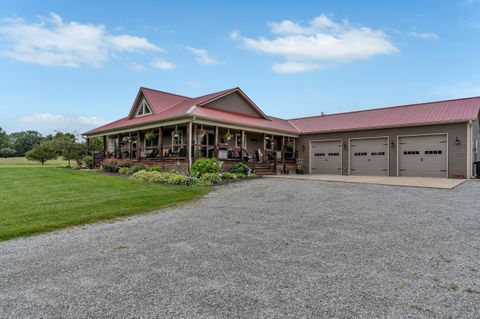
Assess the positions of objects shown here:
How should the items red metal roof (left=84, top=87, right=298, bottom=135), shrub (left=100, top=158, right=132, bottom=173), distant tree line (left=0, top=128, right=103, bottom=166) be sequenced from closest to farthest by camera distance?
red metal roof (left=84, top=87, right=298, bottom=135) → shrub (left=100, top=158, right=132, bottom=173) → distant tree line (left=0, top=128, right=103, bottom=166)

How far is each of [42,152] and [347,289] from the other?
1486 inches

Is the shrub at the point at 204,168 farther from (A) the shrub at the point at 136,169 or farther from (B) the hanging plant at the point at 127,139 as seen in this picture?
(B) the hanging plant at the point at 127,139

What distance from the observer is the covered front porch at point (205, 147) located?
15656mm

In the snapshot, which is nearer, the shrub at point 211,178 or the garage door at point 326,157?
the shrub at point 211,178

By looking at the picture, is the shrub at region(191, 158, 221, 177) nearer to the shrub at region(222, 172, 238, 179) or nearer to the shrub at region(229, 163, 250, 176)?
the shrub at region(222, 172, 238, 179)

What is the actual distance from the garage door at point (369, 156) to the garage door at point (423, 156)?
0.86 metres

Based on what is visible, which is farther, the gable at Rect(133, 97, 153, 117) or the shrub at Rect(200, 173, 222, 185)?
the gable at Rect(133, 97, 153, 117)

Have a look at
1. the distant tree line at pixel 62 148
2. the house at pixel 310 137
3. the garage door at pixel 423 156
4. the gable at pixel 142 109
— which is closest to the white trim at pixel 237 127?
the house at pixel 310 137

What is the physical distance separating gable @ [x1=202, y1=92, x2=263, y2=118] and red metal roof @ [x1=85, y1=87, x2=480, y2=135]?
349mm

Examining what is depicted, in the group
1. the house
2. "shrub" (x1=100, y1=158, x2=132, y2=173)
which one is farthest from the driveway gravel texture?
"shrub" (x1=100, y1=158, x2=132, y2=173)

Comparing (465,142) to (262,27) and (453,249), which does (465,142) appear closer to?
(262,27)

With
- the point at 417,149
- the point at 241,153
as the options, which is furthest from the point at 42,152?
the point at 417,149

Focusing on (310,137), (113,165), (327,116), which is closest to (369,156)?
(310,137)

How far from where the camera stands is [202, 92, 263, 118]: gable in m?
18.8
